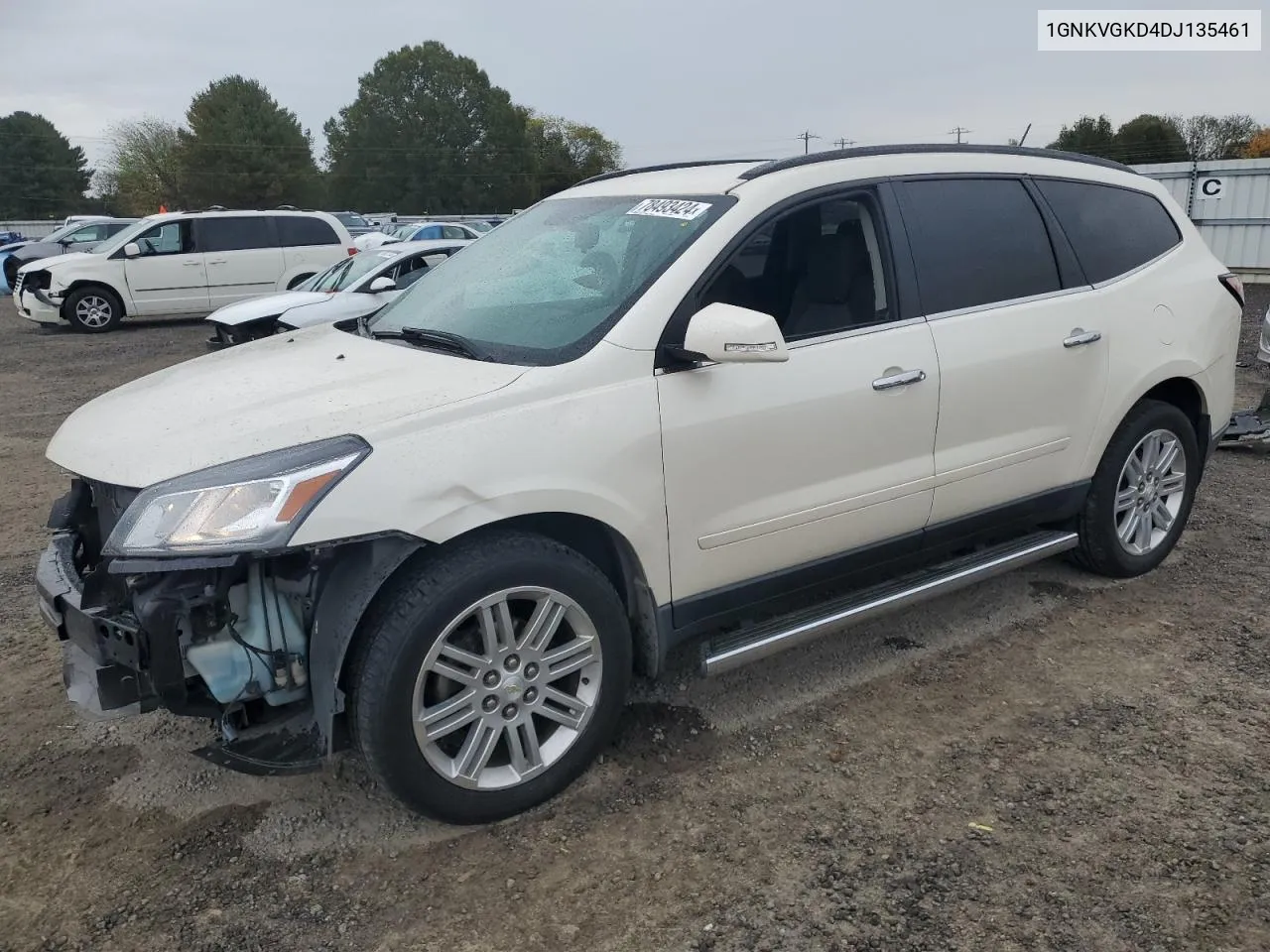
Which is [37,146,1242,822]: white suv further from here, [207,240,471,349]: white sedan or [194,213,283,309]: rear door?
[194,213,283,309]: rear door

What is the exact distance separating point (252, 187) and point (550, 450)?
69.2 metres

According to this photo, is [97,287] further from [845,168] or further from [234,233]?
[845,168]

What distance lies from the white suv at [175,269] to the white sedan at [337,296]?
4578 millimetres

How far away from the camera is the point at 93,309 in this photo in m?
15.8

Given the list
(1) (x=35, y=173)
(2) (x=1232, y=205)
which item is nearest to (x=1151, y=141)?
(2) (x=1232, y=205)

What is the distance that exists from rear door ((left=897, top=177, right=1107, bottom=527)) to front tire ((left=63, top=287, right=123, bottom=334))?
614 inches

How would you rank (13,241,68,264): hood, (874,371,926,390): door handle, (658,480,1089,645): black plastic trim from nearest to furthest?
(658,480,1089,645): black plastic trim
(874,371,926,390): door handle
(13,241,68,264): hood

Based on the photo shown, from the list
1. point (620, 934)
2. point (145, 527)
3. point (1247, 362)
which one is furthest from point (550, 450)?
point (1247, 362)

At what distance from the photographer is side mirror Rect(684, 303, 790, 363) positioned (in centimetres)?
277

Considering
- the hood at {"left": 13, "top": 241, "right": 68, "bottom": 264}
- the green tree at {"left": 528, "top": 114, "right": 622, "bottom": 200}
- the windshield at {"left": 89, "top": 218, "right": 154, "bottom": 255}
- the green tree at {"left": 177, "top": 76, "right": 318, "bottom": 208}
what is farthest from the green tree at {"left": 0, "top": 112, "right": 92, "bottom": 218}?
the windshield at {"left": 89, "top": 218, "right": 154, "bottom": 255}

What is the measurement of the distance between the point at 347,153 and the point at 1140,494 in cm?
7558

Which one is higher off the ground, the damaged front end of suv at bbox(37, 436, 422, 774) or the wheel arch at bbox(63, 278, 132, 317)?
the wheel arch at bbox(63, 278, 132, 317)

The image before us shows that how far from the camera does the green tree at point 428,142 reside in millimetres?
71312

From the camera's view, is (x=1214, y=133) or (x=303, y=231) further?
(x=1214, y=133)
